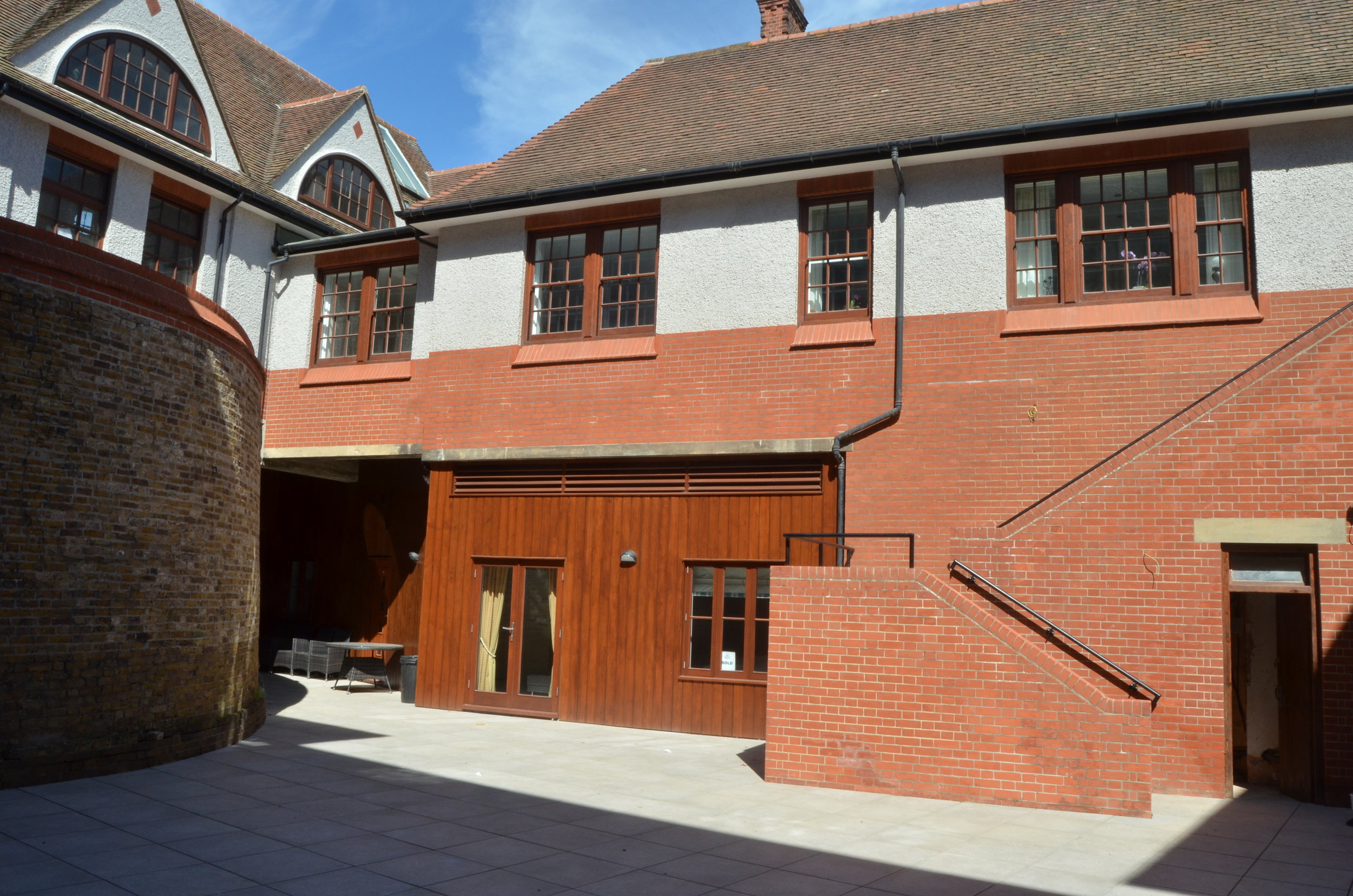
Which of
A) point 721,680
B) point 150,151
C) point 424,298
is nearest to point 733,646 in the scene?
point 721,680

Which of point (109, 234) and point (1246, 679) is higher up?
point (109, 234)

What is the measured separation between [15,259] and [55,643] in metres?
3.03

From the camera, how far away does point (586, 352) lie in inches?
541

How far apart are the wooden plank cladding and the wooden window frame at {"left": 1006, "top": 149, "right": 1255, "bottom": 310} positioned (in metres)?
3.32

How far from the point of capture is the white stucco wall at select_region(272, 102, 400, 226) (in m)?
18.9

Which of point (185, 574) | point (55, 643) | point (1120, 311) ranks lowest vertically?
point (55, 643)

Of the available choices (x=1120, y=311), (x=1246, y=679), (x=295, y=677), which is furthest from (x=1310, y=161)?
(x=295, y=677)

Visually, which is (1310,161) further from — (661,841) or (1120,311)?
(661,841)

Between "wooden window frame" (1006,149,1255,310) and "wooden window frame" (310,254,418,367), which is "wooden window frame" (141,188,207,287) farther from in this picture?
"wooden window frame" (1006,149,1255,310)

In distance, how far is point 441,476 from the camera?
1455cm

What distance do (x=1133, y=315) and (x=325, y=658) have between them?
44.1ft

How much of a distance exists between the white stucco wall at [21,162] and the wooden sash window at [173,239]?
5.83 ft

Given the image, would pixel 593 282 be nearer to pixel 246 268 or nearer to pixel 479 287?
pixel 479 287

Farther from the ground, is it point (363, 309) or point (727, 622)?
point (363, 309)
